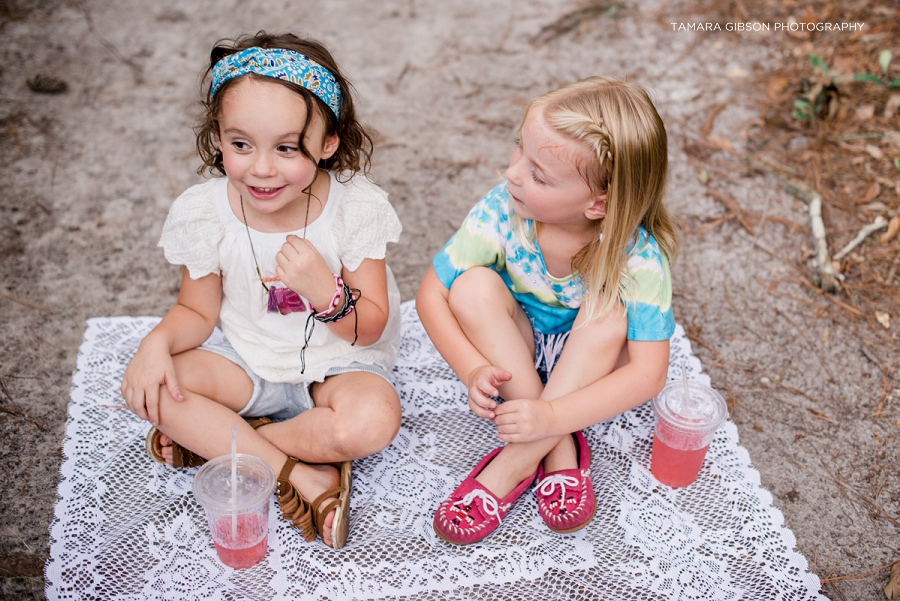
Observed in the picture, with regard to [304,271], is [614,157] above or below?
above

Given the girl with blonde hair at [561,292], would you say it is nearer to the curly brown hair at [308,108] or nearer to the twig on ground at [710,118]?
the curly brown hair at [308,108]

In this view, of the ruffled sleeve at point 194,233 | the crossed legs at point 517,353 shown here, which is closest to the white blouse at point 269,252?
the ruffled sleeve at point 194,233

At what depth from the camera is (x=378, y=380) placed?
177cm

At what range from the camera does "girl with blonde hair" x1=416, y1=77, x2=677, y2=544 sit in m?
1.52

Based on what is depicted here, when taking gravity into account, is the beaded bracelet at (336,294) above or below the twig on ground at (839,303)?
above

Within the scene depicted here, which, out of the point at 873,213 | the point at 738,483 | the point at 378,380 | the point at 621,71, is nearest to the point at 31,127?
the point at 378,380

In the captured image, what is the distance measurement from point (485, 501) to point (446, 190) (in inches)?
56.2

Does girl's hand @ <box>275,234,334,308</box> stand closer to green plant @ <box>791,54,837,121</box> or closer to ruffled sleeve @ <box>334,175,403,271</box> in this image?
ruffled sleeve @ <box>334,175,403,271</box>

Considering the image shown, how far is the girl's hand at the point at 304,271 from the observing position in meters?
1.52

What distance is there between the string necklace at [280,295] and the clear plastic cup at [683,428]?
3.01ft

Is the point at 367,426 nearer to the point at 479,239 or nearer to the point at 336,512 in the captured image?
the point at 336,512

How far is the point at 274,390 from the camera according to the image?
181 centimetres

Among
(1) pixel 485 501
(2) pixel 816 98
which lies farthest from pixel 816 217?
(1) pixel 485 501

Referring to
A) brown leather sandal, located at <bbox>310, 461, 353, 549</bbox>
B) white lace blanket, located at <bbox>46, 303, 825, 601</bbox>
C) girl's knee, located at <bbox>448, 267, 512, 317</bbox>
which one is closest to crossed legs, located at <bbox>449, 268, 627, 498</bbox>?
girl's knee, located at <bbox>448, 267, 512, 317</bbox>
